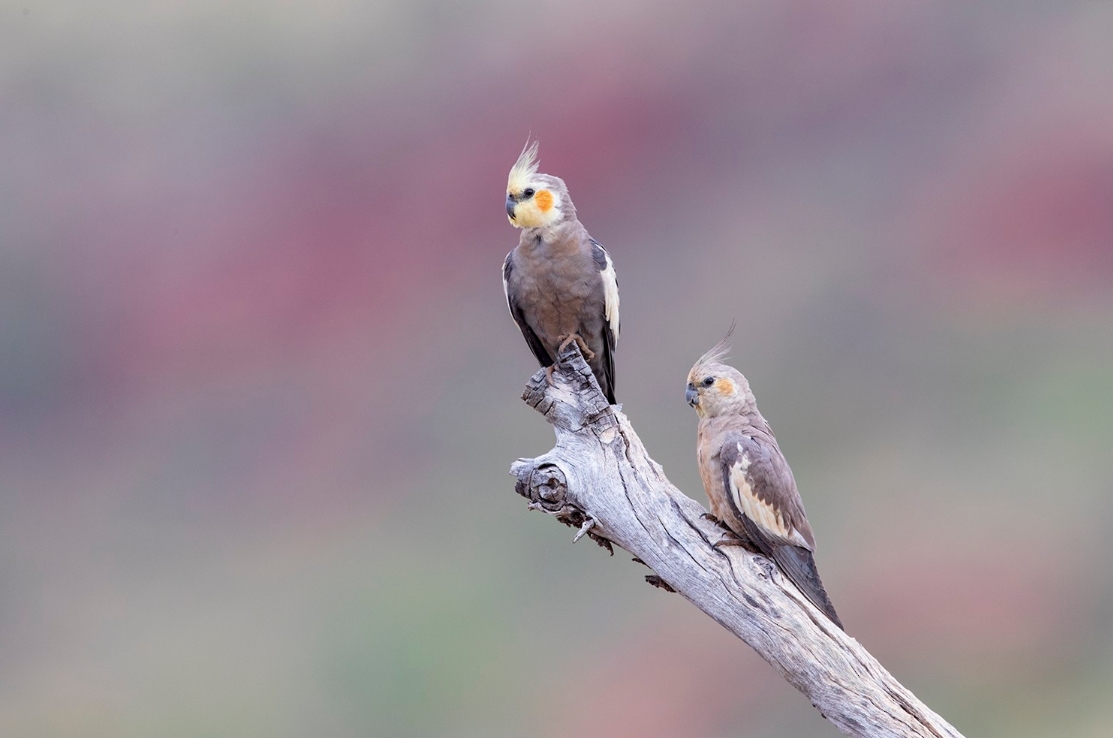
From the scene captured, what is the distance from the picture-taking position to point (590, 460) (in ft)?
12.5

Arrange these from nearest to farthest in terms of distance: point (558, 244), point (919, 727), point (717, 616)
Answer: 1. point (919, 727)
2. point (717, 616)
3. point (558, 244)

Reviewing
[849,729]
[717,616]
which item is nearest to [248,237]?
[717,616]

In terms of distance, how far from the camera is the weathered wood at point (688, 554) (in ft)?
11.6

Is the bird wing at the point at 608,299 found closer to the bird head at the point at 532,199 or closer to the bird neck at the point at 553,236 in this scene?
the bird neck at the point at 553,236

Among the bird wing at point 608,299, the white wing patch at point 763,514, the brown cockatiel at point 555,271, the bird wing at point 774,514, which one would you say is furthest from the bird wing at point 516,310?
the white wing patch at point 763,514

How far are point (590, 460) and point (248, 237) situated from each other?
4.52 metres

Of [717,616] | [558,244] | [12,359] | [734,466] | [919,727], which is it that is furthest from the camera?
[12,359]

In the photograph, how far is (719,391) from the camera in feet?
14.1

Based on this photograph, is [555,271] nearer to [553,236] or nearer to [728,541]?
[553,236]

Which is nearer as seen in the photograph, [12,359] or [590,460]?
[590,460]

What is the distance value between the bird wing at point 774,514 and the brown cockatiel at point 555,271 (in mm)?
874

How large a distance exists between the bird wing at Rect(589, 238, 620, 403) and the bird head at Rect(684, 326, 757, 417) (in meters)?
0.64

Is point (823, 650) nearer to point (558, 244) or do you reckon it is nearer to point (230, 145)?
point (558, 244)

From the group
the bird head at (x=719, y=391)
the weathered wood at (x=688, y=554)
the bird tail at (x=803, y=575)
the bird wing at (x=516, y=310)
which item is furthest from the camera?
the bird wing at (x=516, y=310)
